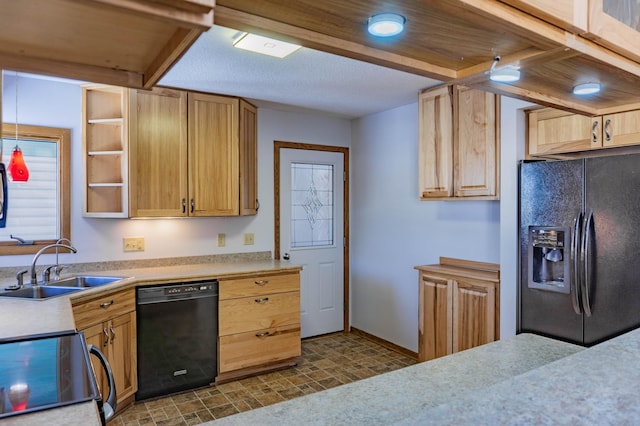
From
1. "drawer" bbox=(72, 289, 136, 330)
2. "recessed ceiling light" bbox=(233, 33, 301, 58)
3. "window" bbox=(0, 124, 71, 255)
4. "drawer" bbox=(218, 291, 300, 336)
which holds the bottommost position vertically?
"drawer" bbox=(218, 291, 300, 336)

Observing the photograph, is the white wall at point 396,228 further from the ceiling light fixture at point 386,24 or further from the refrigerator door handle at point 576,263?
the ceiling light fixture at point 386,24

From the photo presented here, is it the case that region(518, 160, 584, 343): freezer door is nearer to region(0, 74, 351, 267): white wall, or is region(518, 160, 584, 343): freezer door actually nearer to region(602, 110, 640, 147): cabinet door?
region(602, 110, 640, 147): cabinet door

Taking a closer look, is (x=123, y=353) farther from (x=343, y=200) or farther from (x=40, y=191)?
(x=343, y=200)

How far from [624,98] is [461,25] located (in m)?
0.84

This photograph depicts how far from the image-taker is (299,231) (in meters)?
4.54

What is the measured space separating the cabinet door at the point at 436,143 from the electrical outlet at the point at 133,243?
7.88ft

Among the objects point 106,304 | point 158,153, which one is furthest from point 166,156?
point 106,304

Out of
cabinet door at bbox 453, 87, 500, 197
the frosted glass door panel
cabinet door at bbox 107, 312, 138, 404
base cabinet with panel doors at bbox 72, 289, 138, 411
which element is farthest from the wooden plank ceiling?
the frosted glass door panel

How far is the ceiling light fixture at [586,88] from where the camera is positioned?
1161 mm

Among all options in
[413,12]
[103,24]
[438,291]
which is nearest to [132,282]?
[438,291]

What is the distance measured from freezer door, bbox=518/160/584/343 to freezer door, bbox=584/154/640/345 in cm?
7

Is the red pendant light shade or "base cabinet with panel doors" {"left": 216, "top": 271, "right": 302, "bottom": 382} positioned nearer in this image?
the red pendant light shade

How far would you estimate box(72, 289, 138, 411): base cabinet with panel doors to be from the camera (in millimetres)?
2590

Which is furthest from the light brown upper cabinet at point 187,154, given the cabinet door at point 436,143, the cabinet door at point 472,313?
the cabinet door at point 472,313
